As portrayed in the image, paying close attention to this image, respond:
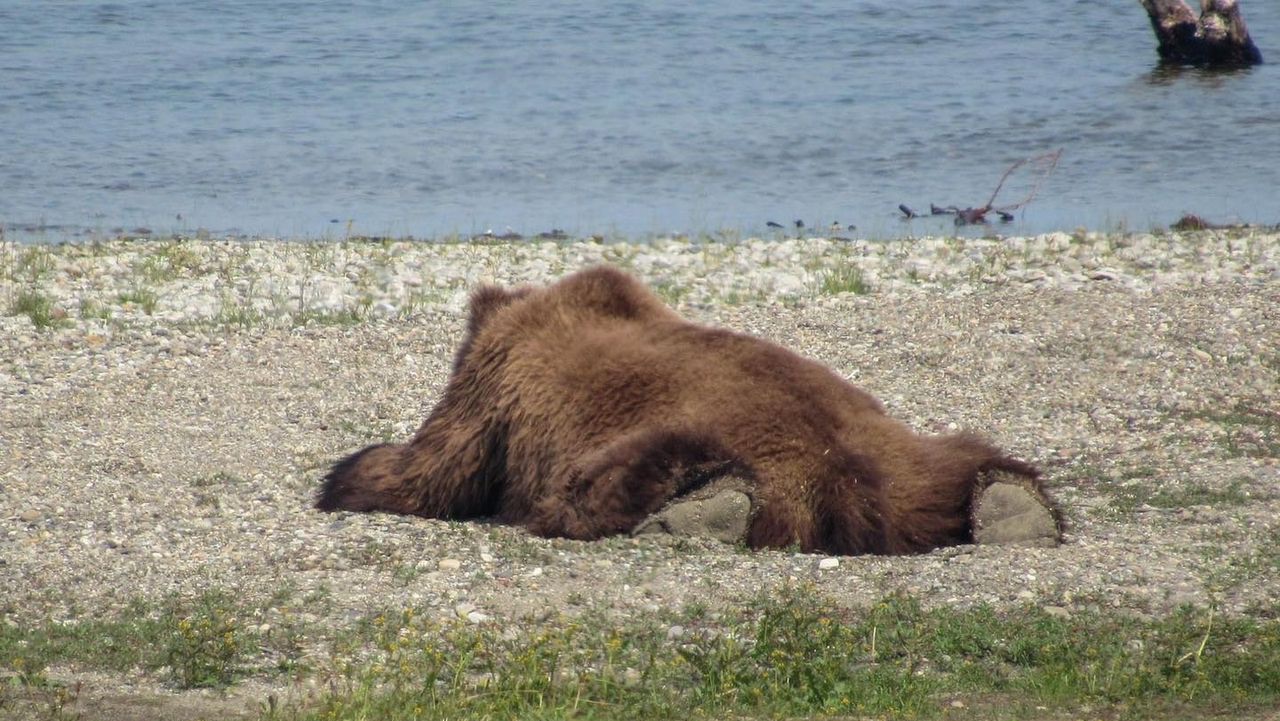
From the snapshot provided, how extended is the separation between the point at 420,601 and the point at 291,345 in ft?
17.5

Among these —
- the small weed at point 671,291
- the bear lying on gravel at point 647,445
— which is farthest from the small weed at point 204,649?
the small weed at point 671,291

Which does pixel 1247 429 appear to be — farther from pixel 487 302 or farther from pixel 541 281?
pixel 541 281

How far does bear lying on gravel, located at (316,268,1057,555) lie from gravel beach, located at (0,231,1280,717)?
19 cm

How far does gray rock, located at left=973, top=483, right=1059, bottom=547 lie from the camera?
235 inches

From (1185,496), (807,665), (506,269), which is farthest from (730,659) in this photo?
(506,269)

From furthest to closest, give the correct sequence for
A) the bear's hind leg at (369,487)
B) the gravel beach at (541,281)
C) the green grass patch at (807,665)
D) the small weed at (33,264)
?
the small weed at (33,264) → the bear's hind leg at (369,487) → the gravel beach at (541,281) → the green grass patch at (807,665)

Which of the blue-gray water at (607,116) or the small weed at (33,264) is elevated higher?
the small weed at (33,264)

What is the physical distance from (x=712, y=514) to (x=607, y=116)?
64.2ft

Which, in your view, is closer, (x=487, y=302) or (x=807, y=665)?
(x=807, y=665)

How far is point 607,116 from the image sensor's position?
81.9ft

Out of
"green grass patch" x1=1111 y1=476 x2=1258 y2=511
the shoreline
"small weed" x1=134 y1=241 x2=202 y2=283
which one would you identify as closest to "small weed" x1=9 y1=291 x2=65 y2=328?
the shoreline

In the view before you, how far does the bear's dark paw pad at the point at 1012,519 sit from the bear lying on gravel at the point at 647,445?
29 mm

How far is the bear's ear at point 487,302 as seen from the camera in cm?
699

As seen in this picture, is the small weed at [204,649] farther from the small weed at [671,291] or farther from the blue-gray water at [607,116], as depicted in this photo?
the blue-gray water at [607,116]
